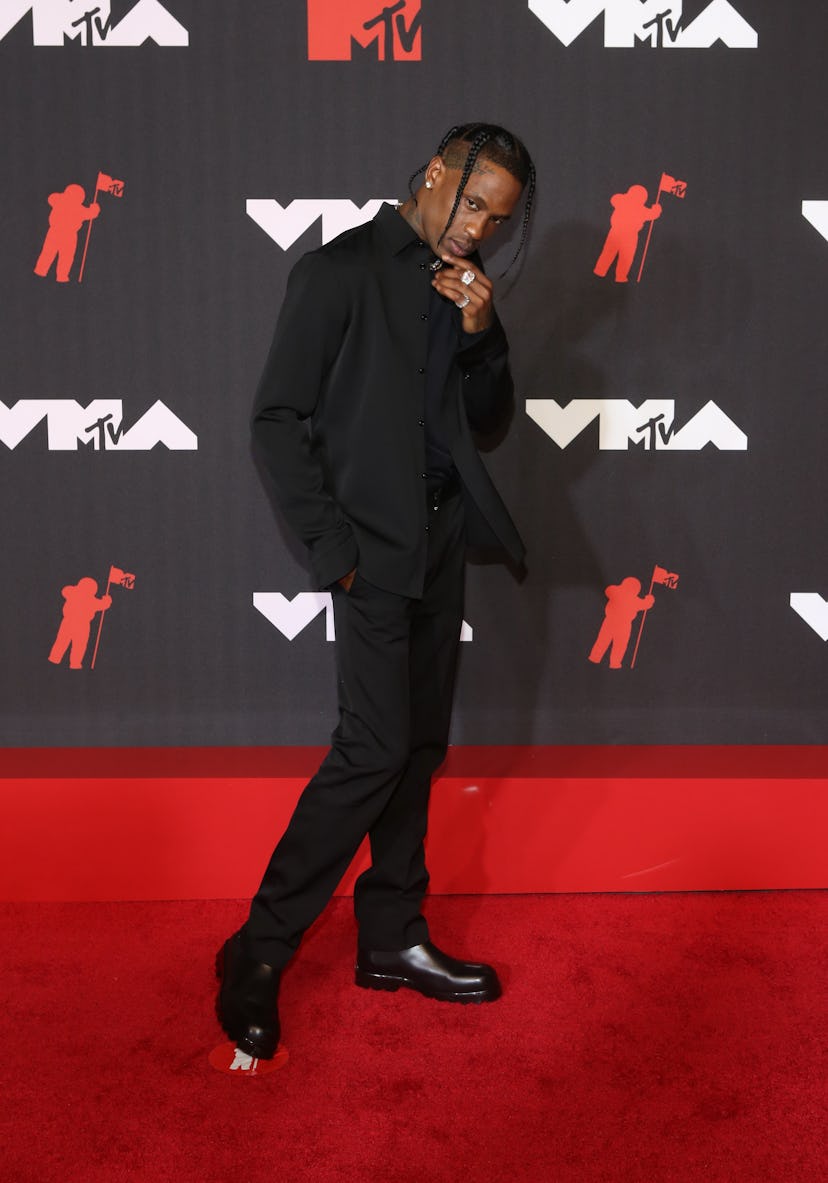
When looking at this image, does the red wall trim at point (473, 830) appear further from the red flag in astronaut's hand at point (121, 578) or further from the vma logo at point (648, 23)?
the vma logo at point (648, 23)

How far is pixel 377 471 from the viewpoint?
5.70 feet

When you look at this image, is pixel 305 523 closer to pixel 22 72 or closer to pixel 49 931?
pixel 49 931

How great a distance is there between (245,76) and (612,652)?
152 centimetres

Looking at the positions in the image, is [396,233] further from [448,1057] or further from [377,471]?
[448,1057]

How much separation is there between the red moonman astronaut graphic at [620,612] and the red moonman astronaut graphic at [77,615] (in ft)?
3.79

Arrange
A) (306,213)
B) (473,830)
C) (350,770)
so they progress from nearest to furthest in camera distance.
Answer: (350,770) → (473,830) → (306,213)

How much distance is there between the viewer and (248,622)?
259cm

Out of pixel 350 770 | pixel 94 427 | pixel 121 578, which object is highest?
pixel 94 427

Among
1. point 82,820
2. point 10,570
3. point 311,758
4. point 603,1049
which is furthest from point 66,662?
point 603,1049

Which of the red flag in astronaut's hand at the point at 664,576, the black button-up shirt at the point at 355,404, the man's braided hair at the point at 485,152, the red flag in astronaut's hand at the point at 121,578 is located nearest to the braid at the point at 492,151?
the man's braided hair at the point at 485,152

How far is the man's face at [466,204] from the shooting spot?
167cm

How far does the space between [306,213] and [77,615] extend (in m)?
1.05

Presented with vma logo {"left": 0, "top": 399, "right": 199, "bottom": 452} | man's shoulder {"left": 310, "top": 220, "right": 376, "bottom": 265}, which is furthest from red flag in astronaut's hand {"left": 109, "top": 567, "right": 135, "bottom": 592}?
man's shoulder {"left": 310, "top": 220, "right": 376, "bottom": 265}

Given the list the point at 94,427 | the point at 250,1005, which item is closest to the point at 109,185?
the point at 94,427
